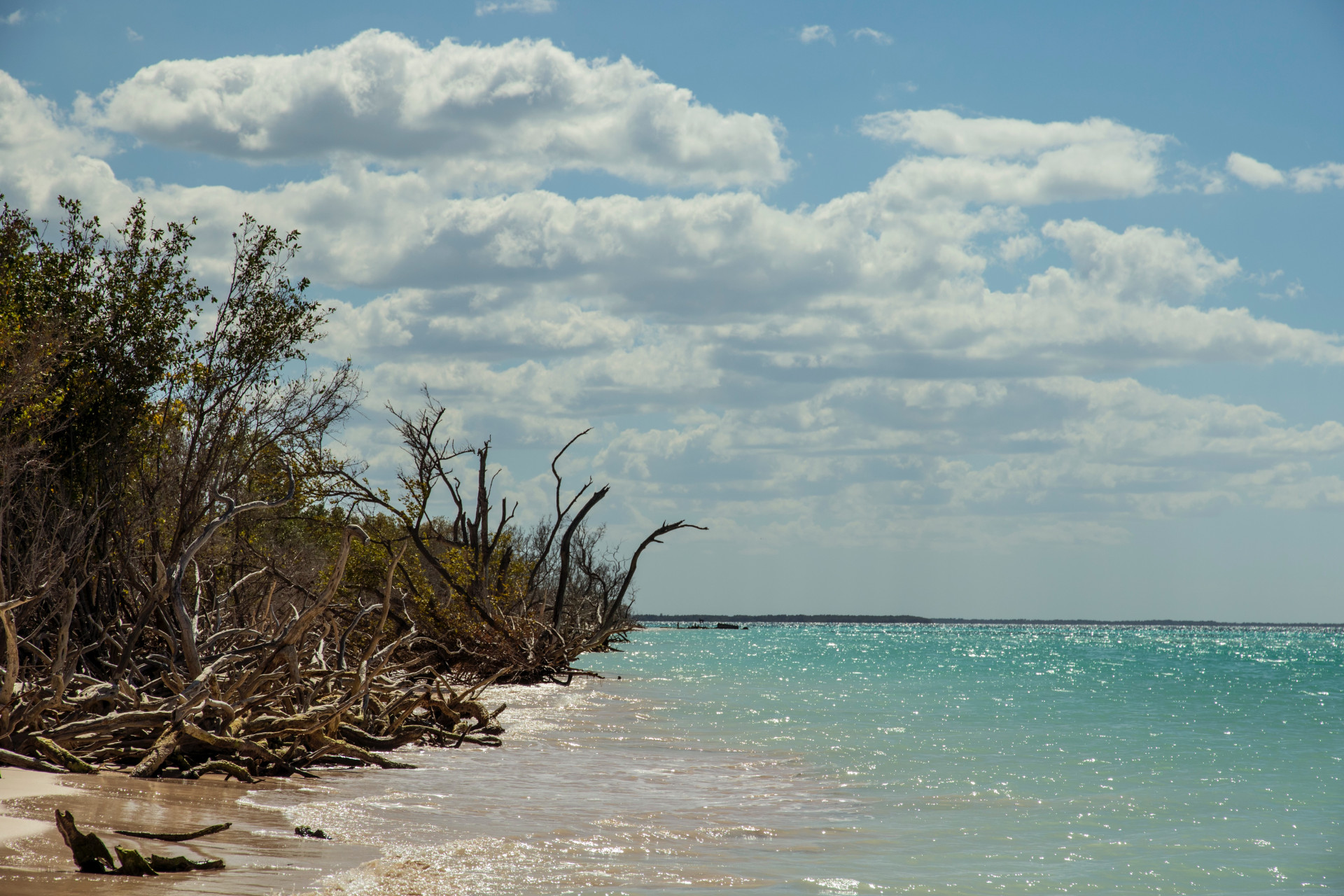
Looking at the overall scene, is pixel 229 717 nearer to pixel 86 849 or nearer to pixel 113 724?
pixel 113 724

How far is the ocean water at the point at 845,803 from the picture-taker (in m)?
7.01

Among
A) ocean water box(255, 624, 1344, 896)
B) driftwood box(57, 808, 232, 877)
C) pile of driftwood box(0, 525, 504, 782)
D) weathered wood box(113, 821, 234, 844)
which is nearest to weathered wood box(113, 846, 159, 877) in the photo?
driftwood box(57, 808, 232, 877)

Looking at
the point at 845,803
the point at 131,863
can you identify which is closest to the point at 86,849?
the point at 131,863

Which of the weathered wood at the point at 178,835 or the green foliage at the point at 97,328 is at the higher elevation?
the green foliage at the point at 97,328

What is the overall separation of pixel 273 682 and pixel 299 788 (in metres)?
1.63

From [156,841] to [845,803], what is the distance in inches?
233

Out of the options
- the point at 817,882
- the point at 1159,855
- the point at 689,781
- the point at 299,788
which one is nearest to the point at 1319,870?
the point at 1159,855

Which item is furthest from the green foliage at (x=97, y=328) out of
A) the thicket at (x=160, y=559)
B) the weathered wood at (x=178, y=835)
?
the weathered wood at (x=178, y=835)

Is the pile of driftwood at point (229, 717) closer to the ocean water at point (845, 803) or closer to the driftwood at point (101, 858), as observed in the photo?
the ocean water at point (845, 803)

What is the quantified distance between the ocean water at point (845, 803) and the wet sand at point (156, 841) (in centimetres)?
27

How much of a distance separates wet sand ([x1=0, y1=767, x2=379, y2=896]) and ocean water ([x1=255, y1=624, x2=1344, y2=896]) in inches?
10.8

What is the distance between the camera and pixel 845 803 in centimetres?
1006

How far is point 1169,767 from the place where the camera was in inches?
547

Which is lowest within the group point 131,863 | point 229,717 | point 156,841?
point 156,841
